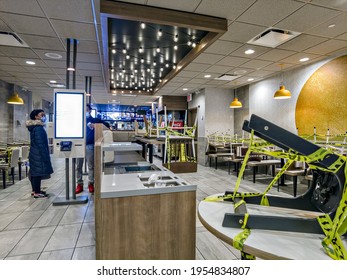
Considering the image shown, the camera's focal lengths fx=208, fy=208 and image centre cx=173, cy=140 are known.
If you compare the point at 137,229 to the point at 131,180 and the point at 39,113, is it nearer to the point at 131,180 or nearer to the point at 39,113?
the point at 131,180

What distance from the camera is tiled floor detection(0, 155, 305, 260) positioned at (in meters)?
2.25

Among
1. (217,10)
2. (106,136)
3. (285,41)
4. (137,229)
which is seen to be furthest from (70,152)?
(285,41)

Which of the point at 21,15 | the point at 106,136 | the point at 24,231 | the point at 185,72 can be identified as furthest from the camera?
the point at 185,72

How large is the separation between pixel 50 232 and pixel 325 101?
21.0 ft

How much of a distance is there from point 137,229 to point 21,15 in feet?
12.8

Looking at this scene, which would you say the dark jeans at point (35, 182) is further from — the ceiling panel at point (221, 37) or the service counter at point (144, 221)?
the service counter at point (144, 221)

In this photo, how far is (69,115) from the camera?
12.0 feet

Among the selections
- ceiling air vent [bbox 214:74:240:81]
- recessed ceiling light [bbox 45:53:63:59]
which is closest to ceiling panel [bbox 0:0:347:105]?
recessed ceiling light [bbox 45:53:63:59]

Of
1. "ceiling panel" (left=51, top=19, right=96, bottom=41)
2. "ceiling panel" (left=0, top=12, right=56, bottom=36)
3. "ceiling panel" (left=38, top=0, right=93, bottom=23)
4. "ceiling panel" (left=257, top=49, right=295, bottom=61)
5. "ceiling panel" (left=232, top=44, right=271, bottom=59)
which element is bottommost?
"ceiling panel" (left=51, top=19, right=96, bottom=41)

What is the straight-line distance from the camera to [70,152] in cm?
362

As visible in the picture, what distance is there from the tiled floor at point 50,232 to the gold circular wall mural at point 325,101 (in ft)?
11.7

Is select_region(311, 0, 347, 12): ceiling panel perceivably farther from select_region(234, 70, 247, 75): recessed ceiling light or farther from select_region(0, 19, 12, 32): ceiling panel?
select_region(0, 19, 12, 32): ceiling panel

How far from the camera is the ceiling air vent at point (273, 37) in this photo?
12.7 feet

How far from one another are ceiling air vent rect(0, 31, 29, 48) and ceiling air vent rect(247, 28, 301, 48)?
4.68 meters
